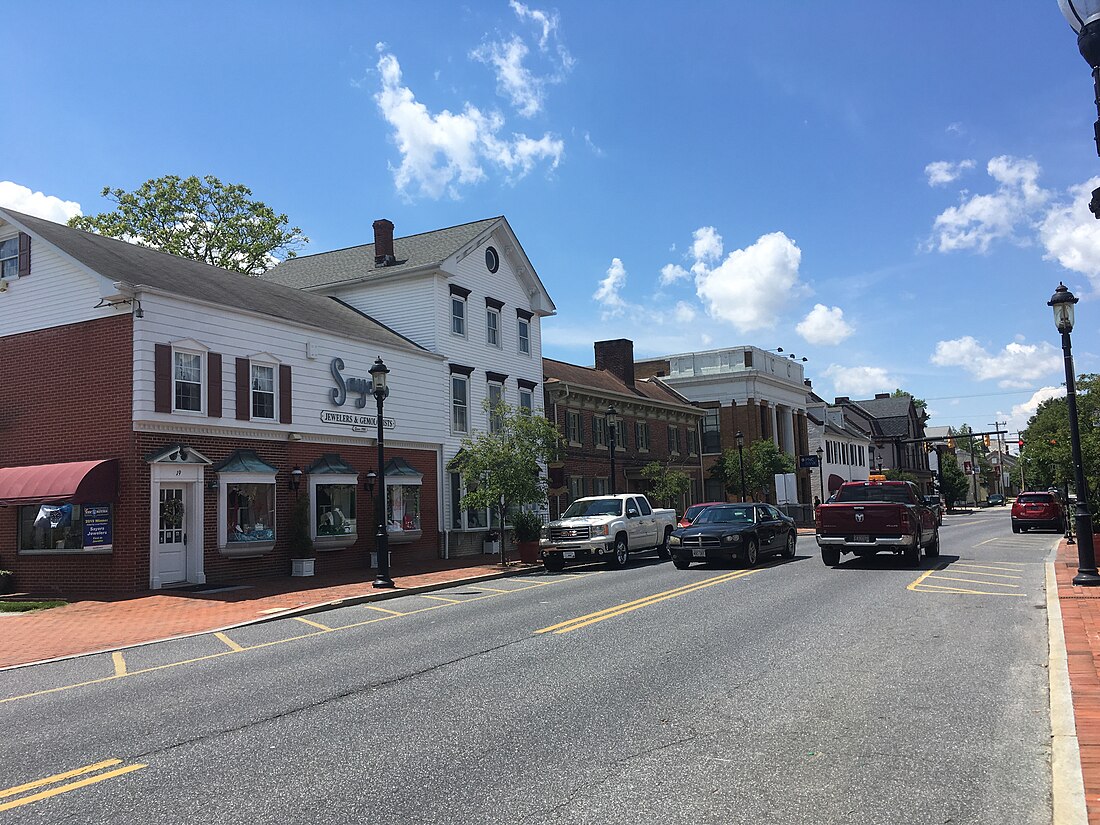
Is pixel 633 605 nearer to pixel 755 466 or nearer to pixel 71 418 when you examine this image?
pixel 71 418

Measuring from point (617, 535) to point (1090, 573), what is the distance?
35.7 ft

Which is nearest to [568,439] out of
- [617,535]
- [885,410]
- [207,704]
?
[617,535]

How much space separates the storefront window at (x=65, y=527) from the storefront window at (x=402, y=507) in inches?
323

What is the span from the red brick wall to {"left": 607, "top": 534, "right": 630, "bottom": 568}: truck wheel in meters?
11.1

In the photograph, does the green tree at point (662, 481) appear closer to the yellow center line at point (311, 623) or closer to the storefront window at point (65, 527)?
the storefront window at point (65, 527)

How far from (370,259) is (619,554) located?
51.9 ft

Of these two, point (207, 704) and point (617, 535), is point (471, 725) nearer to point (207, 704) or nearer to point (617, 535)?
point (207, 704)

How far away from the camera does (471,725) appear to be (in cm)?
684

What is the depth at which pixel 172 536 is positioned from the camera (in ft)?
61.9

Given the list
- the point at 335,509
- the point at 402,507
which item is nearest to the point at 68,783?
the point at 335,509

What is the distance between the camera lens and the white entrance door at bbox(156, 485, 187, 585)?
730 inches

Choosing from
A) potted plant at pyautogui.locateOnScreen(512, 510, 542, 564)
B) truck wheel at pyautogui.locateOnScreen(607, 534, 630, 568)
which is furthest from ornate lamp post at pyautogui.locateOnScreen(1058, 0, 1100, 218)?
potted plant at pyautogui.locateOnScreen(512, 510, 542, 564)

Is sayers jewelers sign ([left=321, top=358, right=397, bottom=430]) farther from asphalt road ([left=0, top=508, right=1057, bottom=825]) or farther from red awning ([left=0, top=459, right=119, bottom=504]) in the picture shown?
asphalt road ([left=0, top=508, right=1057, bottom=825])

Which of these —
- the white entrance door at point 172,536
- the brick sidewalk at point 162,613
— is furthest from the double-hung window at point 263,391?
the brick sidewalk at point 162,613
